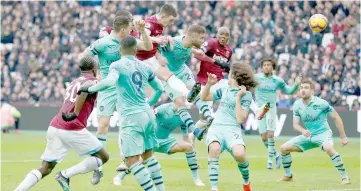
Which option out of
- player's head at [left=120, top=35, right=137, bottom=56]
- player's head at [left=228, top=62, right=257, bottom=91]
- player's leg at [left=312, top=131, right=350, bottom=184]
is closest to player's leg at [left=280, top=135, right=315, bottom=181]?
player's leg at [left=312, top=131, right=350, bottom=184]

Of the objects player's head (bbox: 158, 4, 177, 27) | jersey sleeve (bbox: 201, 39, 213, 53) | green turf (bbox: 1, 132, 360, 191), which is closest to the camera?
green turf (bbox: 1, 132, 360, 191)

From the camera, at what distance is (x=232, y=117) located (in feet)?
42.7

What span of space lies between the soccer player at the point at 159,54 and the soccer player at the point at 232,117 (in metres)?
2.84

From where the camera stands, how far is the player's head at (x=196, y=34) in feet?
50.4

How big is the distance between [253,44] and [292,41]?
1828 millimetres

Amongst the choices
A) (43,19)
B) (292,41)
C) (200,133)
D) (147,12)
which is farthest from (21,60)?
(200,133)

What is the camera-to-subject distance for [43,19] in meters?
41.2

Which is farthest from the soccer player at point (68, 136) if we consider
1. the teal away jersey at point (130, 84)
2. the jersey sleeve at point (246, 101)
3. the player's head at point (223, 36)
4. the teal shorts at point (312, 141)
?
the player's head at point (223, 36)

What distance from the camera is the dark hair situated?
502 inches

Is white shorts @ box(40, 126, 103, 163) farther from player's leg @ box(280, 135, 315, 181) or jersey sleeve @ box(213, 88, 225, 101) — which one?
player's leg @ box(280, 135, 315, 181)

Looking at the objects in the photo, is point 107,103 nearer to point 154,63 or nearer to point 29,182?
point 154,63

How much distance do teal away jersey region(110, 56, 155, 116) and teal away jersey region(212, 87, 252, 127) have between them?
174 cm

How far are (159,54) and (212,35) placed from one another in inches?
757

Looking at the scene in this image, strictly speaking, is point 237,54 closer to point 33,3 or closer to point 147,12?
point 147,12
